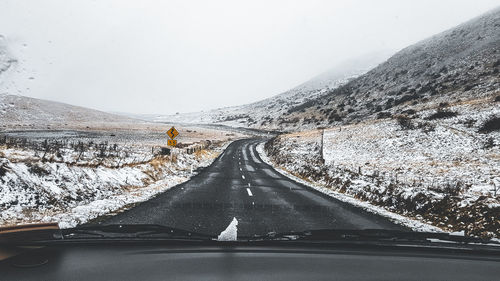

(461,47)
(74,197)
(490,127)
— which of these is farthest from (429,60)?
(74,197)

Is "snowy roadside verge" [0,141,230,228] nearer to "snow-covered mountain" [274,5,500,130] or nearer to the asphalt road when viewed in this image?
the asphalt road

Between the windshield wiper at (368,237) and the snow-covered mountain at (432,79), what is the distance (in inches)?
1463

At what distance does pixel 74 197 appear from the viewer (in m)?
9.11

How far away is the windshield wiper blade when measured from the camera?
11.7 feet

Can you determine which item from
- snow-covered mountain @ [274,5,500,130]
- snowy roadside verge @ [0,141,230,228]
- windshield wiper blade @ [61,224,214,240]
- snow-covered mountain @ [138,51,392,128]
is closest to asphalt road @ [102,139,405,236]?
snowy roadside verge @ [0,141,230,228]

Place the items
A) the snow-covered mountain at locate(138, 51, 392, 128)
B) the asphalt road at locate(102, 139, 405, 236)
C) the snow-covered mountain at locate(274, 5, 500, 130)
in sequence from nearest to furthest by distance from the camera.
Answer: the asphalt road at locate(102, 139, 405, 236)
the snow-covered mountain at locate(274, 5, 500, 130)
the snow-covered mountain at locate(138, 51, 392, 128)

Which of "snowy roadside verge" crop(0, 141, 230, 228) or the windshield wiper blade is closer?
the windshield wiper blade

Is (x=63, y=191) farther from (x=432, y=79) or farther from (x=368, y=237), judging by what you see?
(x=432, y=79)

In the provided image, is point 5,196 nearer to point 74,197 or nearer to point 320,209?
point 74,197

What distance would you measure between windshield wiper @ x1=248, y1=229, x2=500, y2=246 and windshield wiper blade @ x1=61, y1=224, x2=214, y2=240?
2.80 ft

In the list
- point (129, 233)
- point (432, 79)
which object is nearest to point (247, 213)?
point (129, 233)

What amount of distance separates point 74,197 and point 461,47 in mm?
73894

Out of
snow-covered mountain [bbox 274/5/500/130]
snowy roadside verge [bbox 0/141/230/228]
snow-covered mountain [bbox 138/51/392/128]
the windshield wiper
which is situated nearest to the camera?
the windshield wiper

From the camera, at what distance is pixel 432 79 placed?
52844 mm
